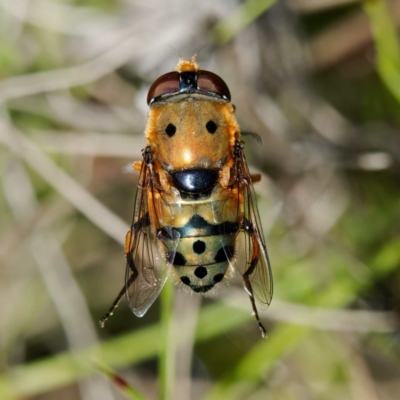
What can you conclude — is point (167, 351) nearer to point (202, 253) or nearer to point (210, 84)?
point (202, 253)

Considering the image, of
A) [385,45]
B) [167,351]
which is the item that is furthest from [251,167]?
[167,351]

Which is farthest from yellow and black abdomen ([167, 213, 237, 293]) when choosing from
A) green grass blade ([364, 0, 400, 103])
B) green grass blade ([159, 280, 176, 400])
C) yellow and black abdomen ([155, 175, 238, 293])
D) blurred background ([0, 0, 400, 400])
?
green grass blade ([364, 0, 400, 103])

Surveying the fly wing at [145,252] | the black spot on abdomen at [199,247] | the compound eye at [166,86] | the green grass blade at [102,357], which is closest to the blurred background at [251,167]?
the green grass blade at [102,357]

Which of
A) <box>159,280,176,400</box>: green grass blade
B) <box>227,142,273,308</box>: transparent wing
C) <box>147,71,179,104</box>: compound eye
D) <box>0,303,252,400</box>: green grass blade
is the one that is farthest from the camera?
<box>0,303,252,400</box>: green grass blade

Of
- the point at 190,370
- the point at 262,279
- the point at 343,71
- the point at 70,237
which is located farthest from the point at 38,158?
the point at 343,71

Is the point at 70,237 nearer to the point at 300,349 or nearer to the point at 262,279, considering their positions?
the point at 300,349

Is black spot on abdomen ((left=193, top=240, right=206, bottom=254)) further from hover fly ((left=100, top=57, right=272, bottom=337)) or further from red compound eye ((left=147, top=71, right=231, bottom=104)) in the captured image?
red compound eye ((left=147, top=71, right=231, bottom=104))

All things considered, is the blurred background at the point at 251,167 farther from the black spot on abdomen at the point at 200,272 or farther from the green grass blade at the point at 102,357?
the black spot on abdomen at the point at 200,272
